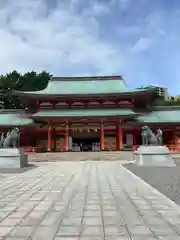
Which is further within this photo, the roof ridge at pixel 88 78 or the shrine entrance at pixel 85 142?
the roof ridge at pixel 88 78

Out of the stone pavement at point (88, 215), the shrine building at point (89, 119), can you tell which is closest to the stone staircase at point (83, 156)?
the shrine building at point (89, 119)

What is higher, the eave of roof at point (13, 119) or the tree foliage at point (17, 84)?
the tree foliage at point (17, 84)

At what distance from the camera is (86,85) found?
126 ft

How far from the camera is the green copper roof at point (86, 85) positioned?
118 feet

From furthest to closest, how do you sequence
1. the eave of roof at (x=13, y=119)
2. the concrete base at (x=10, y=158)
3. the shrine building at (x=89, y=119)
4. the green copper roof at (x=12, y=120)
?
the green copper roof at (x=12, y=120) → the eave of roof at (x=13, y=119) → the shrine building at (x=89, y=119) → the concrete base at (x=10, y=158)

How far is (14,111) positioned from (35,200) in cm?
3152

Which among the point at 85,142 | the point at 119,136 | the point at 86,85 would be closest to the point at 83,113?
the point at 119,136

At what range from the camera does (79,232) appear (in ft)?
13.9

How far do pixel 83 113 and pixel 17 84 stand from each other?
3332 cm

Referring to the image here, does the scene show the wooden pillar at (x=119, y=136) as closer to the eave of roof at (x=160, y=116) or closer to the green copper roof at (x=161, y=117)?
the eave of roof at (x=160, y=116)

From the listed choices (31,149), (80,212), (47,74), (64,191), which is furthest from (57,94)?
(47,74)

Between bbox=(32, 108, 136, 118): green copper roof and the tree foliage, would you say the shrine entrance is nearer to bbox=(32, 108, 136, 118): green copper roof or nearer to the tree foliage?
bbox=(32, 108, 136, 118): green copper roof

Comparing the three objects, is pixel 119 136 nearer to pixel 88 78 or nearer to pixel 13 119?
pixel 88 78

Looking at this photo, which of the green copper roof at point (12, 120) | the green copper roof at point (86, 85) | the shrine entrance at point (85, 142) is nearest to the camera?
the green copper roof at point (12, 120)
